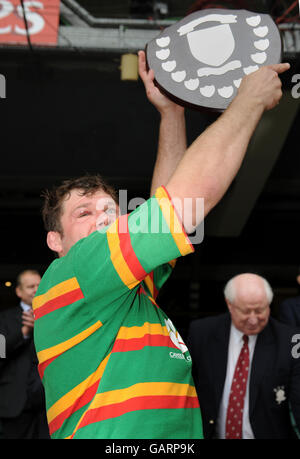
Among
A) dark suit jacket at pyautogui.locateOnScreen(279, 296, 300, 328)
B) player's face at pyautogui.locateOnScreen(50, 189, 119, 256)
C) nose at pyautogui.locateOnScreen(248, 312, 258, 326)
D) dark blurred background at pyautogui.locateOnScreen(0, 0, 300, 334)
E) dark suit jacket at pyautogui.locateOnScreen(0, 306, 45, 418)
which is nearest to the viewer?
player's face at pyautogui.locateOnScreen(50, 189, 119, 256)

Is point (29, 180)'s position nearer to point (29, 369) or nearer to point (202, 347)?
point (29, 369)

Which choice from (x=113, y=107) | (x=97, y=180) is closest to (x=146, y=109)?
(x=113, y=107)

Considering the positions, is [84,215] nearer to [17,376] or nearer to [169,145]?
[169,145]

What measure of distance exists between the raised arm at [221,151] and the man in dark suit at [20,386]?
163 cm

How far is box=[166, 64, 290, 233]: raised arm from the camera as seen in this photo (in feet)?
2.18

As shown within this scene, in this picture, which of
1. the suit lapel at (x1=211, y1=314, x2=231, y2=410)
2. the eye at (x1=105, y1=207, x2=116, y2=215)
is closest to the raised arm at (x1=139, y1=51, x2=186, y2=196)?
the eye at (x1=105, y1=207, x2=116, y2=215)

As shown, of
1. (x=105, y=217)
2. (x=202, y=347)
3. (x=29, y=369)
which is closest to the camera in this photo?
(x=105, y=217)

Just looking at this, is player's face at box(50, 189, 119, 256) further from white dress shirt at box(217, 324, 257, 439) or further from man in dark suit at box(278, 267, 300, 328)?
man in dark suit at box(278, 267, 300, 328)

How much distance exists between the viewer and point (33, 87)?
132 inches

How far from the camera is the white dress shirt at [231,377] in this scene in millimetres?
1737

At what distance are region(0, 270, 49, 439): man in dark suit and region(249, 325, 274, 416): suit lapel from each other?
87cm

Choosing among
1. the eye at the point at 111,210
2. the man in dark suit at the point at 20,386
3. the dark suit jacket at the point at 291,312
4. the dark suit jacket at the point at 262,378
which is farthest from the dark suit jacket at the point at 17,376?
the eye at the point at 111,210

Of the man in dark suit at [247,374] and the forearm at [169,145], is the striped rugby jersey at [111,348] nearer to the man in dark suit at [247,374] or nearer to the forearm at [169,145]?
the forearm at [169,145]

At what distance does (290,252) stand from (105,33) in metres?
3.17
